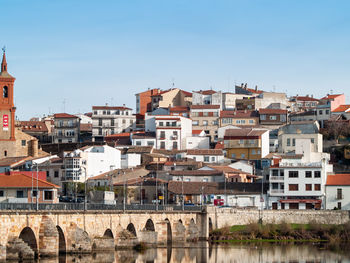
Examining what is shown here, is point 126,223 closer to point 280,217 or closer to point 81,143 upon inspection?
point 280,217

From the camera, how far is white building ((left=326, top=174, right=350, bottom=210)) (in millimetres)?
103000

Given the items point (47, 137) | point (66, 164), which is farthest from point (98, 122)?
point (66, 164)

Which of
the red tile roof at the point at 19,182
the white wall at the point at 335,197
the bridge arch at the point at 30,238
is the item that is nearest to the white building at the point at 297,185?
the white wall at the point at 335,197

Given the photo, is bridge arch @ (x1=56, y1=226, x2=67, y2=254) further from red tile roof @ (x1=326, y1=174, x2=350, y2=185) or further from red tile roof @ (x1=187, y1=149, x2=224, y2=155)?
red tile roof @ (x1=187, y1=149, x2=224, y2=155)

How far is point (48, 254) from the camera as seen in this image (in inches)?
2544

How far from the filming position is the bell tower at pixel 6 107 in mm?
134000

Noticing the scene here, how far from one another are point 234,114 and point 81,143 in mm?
Answer: 28479

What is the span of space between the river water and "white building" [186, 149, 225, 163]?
47078 millimetres

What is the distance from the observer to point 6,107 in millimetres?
135625

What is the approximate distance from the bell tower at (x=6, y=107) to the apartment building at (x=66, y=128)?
22586 mm

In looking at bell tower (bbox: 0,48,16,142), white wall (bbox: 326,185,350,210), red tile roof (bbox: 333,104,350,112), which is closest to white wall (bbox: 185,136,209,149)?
red tile roof (bbox: 333,104,350,112)

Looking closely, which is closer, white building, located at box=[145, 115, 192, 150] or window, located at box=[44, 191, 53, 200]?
window, located at box=[44, 191, 53, 200]

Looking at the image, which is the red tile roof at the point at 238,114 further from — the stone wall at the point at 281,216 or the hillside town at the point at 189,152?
the stone wall at the point at 281,216

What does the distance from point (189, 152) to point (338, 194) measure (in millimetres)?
37405
